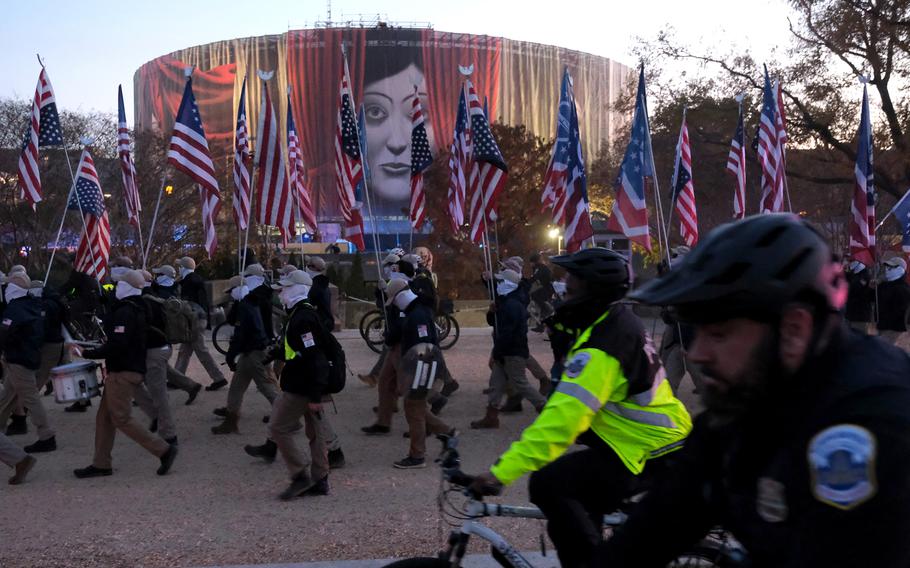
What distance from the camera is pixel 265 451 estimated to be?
8.29m

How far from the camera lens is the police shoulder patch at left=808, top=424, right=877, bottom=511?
1281mm

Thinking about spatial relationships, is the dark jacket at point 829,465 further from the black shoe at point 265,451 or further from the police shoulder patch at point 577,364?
the black shoe at point 265,451

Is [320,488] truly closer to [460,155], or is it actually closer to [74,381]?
[74,381]

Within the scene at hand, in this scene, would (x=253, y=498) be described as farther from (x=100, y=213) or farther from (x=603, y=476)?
(x=100, y=213)

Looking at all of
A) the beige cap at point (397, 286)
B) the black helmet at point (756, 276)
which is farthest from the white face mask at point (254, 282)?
the black helmet at point (756, 276)

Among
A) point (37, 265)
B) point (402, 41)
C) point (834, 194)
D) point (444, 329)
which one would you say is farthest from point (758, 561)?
point (402, 41)

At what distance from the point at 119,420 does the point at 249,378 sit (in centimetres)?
204

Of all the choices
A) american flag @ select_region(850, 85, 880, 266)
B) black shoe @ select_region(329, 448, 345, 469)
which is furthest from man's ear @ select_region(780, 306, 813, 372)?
american flag @ select_region(850, 85, 880, 266)

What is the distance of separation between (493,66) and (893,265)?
Result: 223 feet

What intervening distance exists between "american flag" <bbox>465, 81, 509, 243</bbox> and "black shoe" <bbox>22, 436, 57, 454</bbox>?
6084mm

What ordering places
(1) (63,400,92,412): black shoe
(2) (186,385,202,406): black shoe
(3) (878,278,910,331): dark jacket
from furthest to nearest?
(3) (878,278,910,331): dark jacket < (2) (186,385,202,406): black shoe < (1) (63,400,92,412): black shoe

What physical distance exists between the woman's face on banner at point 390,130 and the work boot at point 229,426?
6537cm

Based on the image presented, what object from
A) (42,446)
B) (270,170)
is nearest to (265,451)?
(42,446)

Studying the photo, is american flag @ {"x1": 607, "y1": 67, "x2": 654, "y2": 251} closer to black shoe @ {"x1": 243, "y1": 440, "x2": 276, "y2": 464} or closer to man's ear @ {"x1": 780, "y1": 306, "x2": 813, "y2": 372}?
black shoe @ {"x1": 243, "y1": 440, "x2": 276, "y2": 464}
